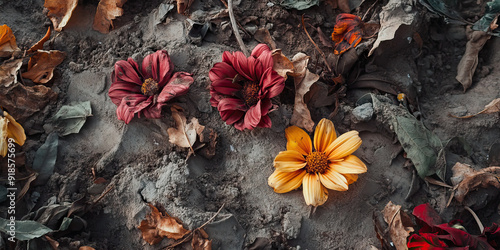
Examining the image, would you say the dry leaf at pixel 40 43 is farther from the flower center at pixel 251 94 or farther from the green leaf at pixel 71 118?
the flower center at pixel 251 94

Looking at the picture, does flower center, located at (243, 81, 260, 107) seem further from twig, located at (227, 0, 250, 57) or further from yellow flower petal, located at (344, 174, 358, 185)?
yellow flower petal, located at (344, 174, 358, 185)

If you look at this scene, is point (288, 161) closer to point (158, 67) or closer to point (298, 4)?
point (158, 67)

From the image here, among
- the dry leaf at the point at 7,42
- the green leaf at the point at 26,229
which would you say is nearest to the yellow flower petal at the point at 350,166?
the green leaf at the point at 26,229

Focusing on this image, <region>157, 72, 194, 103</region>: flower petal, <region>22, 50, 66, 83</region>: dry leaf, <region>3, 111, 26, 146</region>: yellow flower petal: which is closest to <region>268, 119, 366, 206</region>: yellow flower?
→ <region>157, 72, 194, 103</region>: flower petal

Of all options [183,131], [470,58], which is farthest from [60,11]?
[470,58]

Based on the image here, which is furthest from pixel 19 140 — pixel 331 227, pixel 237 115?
pixel 331 227

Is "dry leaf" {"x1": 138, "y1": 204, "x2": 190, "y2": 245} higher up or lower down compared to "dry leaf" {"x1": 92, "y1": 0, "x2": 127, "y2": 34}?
lower down
